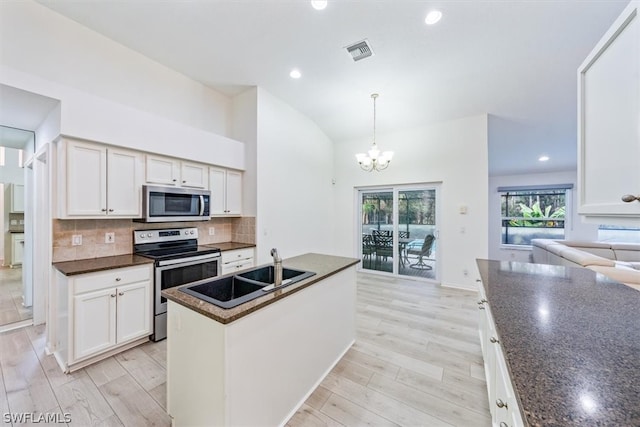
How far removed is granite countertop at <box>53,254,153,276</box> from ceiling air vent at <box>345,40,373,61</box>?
321 cm

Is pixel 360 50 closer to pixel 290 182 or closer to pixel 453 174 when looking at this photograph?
pixel 290 182

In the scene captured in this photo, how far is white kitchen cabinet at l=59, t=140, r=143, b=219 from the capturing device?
88.1 inches

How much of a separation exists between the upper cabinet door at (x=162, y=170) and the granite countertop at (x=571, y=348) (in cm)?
334

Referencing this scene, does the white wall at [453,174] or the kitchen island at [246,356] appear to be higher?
the white wall at [453,174]

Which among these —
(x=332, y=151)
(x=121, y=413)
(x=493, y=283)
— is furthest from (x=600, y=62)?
(x=332, y=151)

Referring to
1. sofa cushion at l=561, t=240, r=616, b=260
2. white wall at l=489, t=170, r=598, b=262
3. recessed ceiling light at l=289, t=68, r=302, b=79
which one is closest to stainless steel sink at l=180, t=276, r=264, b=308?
recessed ceiling light at l=289, t=68, r=302, b=79

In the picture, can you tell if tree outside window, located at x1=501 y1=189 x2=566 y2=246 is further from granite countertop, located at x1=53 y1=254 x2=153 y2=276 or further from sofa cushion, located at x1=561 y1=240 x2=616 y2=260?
granite countertop, located at x1=53 y1=254 x2=153 y2=276

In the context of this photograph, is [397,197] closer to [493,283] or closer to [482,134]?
[482,134]

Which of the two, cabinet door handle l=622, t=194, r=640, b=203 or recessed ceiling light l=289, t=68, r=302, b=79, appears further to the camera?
recessed ceiling light l=289, t=68, r=302, b=79

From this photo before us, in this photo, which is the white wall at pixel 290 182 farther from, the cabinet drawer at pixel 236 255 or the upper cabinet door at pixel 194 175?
the upper cabinet door at pixel 194 175

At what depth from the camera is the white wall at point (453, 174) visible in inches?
165

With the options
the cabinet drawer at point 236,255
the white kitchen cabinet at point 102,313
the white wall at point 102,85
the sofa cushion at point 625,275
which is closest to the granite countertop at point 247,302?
the white kitchen cabinet at point 102,313

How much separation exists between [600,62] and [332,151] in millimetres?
4854

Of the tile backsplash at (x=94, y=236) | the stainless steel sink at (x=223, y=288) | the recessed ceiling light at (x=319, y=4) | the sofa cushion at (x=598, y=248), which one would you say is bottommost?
the sofa cushion at (x=598, y=248)
